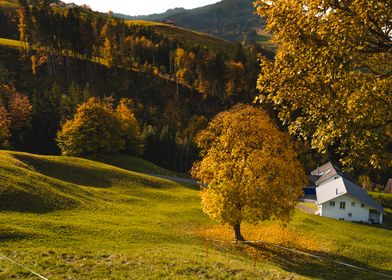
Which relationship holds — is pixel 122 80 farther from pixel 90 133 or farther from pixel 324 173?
pixel 324 173

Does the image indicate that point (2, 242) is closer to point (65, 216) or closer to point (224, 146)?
point (65, 216)

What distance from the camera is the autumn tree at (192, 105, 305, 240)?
3253 centimetres

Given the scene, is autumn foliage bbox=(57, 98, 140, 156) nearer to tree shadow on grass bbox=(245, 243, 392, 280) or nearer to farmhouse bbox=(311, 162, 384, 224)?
farmhouse bbox=(311, 162, 384, 224)

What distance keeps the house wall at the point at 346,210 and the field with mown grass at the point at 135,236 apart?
675cm

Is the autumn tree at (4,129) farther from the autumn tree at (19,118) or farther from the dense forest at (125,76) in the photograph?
the dense forest at (125,76)

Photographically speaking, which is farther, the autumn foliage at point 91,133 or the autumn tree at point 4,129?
the autumn foliage at point 91,133

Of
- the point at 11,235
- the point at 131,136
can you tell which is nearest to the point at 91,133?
the point at 131,136

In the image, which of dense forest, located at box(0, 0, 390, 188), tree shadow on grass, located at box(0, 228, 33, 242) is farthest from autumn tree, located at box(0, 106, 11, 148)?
tree shadow on grass, located at box(0, 228, 33, 242)

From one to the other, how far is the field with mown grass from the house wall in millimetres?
6748

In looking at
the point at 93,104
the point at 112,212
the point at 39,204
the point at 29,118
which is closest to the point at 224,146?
the point at 112,212

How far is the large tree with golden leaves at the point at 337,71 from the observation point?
39.9ft

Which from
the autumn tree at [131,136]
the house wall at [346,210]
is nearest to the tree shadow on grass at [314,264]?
the house wall at [346,210]

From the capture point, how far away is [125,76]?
430 ft

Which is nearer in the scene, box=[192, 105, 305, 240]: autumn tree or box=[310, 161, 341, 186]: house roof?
box=[192, 105, 305, 240]: autumn tree
